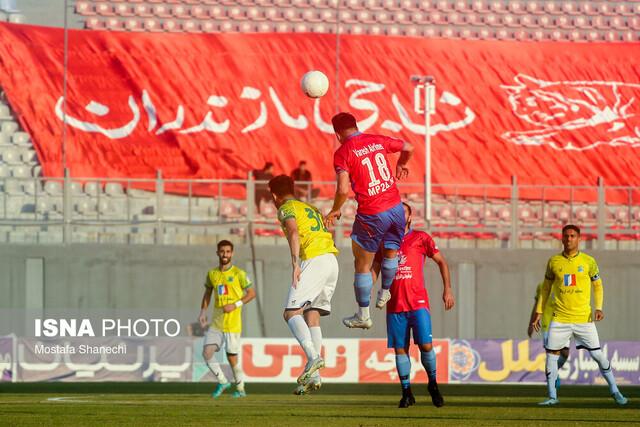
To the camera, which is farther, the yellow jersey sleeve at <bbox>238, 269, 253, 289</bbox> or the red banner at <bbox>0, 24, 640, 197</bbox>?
the red banner at <bbox>0, 24, 640, 197</bbox>

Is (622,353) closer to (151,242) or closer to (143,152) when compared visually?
(151,242)

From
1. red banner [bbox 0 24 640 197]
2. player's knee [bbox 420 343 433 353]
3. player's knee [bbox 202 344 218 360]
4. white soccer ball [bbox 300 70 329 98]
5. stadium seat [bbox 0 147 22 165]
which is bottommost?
player's knee [bbox 202 344 218 360]

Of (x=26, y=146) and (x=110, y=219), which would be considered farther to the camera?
(x=26, y=146)

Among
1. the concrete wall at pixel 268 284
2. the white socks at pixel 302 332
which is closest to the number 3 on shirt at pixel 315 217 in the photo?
the white socks at pixel 302 332

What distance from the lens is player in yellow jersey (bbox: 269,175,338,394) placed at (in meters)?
11.4

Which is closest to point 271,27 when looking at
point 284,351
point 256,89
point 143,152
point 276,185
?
point 256,89

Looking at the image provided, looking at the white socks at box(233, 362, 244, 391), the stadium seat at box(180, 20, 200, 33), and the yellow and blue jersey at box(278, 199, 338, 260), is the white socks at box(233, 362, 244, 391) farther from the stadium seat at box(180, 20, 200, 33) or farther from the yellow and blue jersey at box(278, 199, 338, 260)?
the stadium seat at box(180, 20, 200, 33)

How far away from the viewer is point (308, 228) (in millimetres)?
11445

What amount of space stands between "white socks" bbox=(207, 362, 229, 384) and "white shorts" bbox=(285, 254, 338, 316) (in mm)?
4515

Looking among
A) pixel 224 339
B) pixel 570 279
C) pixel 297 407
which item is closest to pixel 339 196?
pixel 297 407

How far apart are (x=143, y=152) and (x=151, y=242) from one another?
152 inches

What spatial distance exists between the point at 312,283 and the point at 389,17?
16.0 metres

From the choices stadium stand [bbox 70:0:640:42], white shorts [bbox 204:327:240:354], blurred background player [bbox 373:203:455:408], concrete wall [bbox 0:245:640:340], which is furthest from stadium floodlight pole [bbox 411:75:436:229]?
blurred background player [bbox 373:203:455:408]

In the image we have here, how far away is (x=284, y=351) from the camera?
61.1 feet
